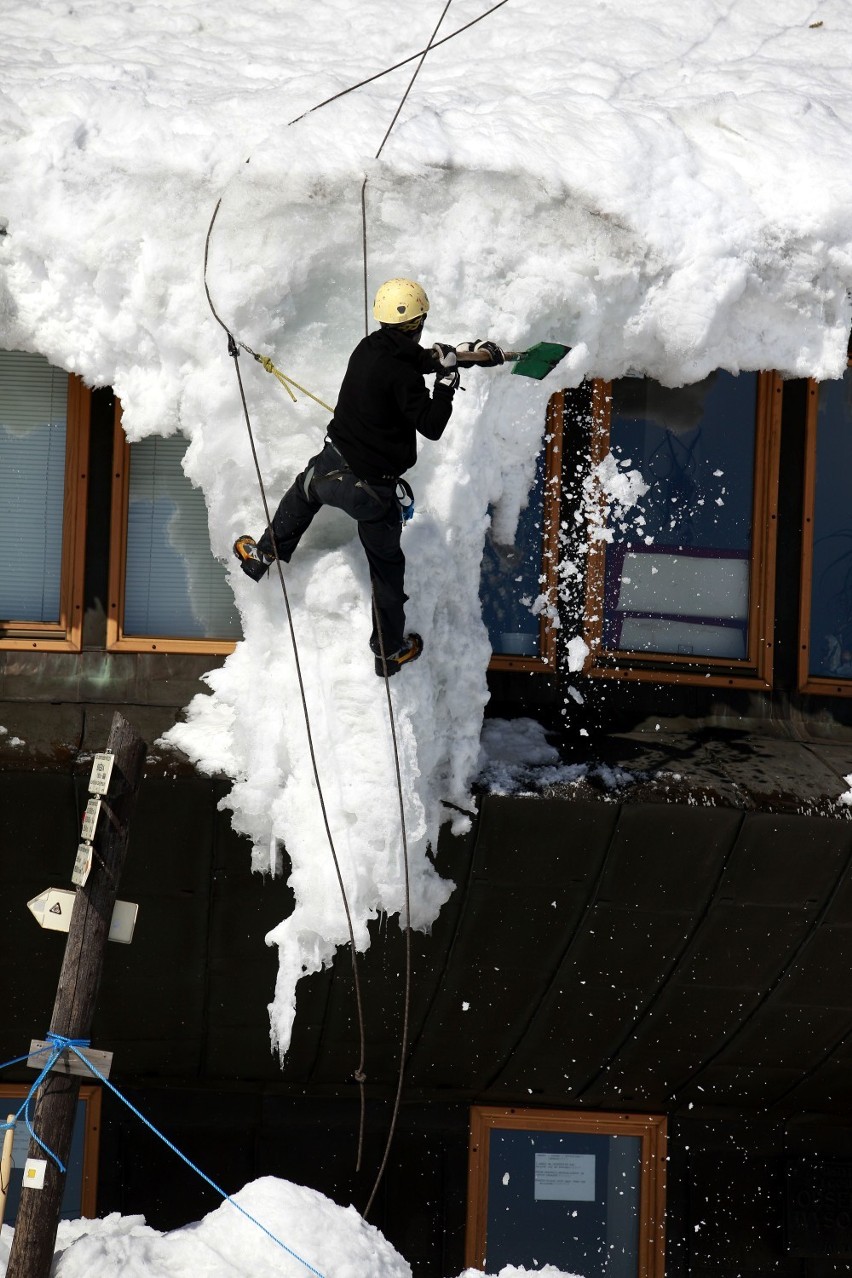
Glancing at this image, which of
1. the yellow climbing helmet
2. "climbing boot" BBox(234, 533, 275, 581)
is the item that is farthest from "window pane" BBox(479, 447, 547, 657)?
the yellow climbing helmet

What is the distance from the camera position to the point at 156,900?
6.51m

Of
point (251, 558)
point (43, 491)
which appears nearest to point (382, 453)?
point (251, 558)

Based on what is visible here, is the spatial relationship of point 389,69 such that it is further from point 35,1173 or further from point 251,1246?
point 251,1246

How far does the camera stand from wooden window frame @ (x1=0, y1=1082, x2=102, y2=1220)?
290 inches

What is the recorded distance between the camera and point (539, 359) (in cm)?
580

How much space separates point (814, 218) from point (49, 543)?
13.9 ft

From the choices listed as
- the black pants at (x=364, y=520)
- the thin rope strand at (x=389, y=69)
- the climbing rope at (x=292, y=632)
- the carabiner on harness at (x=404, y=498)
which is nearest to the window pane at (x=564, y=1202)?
the climbing rope at (x=292, y=632)

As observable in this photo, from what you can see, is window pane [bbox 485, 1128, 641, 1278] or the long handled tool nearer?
the long handled tool

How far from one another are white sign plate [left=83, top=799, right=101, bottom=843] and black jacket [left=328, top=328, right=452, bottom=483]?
5.62 feet

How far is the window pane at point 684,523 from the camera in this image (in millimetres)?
7121

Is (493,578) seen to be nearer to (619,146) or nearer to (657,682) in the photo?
(657,682)

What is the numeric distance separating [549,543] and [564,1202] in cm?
388

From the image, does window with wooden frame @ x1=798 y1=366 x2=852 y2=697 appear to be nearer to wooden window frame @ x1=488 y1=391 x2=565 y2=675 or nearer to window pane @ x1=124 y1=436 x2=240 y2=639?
wooden window frame @ x1=488 y1=391 x2=565 y2=675

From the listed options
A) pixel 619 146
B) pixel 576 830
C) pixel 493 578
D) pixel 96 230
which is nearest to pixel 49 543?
pixel 96 230
